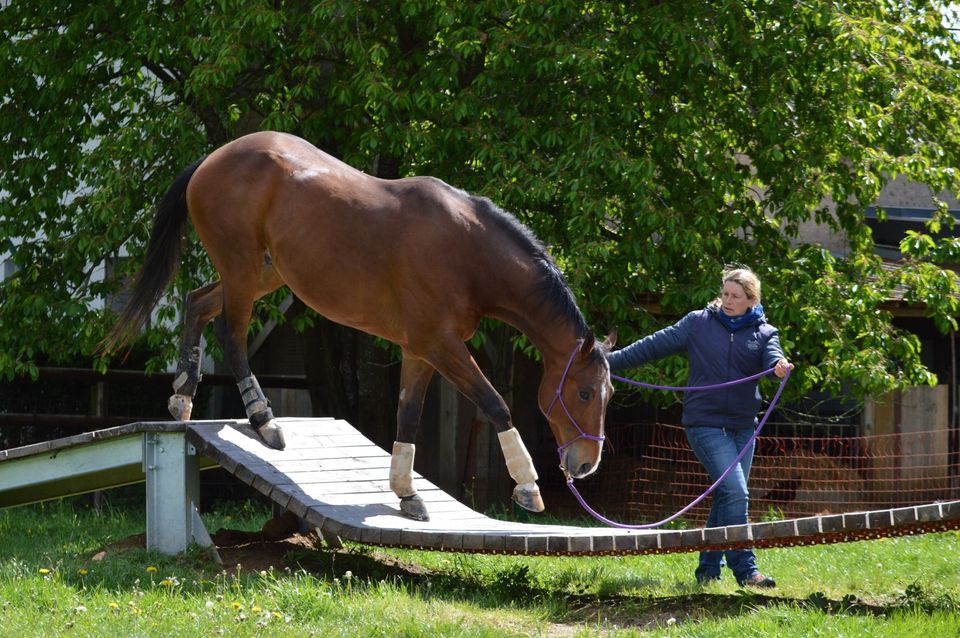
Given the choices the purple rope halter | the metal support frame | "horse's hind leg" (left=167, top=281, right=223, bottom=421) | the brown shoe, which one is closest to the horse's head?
the purple rope halter

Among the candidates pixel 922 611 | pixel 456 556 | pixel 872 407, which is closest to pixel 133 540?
pixel 456 556

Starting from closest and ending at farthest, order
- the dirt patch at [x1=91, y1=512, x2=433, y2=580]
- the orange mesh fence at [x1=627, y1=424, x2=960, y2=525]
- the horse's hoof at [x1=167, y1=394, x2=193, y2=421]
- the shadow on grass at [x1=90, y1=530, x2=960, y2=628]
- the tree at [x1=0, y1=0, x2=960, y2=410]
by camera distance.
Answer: the shadow on grass at [x1=90, y1=530, x2=960, y2=628], the dirt patch at [x1=91, y1=512, x2=433, y2=580], the horse's hoof at [x1=167, y1=394, x2=193, y2=421], the tree at [x1=0, y1=0, x2=960, y2=410], the orange mesh fence at [x1=627, y1=424, x2=960, y2=525]

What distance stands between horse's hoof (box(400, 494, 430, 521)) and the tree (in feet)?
9.11

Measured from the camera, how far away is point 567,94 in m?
9.21

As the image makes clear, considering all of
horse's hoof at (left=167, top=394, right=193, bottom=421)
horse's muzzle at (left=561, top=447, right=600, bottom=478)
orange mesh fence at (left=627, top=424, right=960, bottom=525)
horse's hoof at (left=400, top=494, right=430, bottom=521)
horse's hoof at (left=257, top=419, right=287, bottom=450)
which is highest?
horse's hoof at (left=167, top=394, right=193, bottom=421)

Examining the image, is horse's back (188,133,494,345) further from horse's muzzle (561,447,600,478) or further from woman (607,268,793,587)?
woman (607,268,793,587)

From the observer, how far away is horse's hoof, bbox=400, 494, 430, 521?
6.09 meters

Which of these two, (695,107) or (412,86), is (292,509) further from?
(695,107)

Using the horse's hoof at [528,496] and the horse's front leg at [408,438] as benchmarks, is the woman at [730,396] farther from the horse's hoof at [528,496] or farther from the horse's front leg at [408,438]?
the horse's front leg at [408,438]

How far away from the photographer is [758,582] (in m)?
5.88

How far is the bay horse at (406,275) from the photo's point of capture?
5891mm

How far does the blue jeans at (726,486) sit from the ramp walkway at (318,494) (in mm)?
515

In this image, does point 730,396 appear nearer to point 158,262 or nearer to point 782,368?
point 782,368

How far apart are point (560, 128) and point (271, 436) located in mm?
3879
